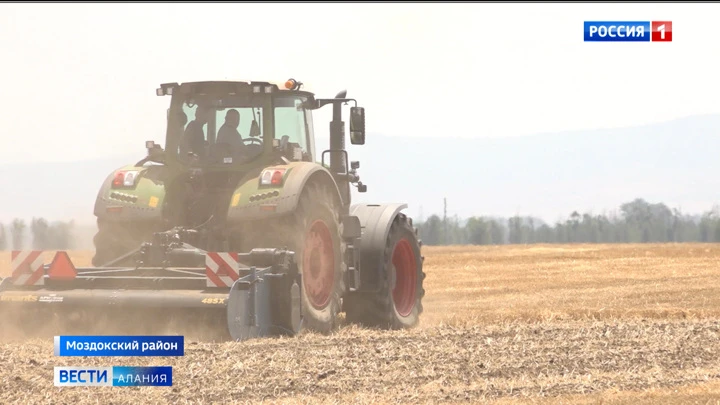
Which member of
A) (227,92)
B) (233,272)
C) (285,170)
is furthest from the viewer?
(227,92)

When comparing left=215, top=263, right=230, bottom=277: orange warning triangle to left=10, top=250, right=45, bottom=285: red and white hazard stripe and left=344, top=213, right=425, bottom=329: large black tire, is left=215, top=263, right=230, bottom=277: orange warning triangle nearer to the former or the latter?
left=10, top=250, right=45, bottom=285: red and white hazard stripe

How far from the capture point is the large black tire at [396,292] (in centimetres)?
1351

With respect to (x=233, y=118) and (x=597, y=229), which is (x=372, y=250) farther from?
(x=597, y=229)

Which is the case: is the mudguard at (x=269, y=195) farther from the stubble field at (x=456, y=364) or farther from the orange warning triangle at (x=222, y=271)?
the stubble field at (x=456, y=364)

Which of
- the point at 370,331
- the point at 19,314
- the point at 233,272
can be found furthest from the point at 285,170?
the point at 19,314

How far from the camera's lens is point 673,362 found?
1034cm

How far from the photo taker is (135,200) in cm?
1269

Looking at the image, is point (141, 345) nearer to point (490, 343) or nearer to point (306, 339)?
point (306, 339)

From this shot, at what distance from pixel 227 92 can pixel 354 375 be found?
455cm

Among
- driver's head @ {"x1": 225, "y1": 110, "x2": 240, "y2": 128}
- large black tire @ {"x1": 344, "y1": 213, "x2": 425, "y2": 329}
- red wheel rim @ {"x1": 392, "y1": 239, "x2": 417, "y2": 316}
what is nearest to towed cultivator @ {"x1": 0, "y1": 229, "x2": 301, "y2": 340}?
driver's head @ {"x1": 225, "y1": 110, "x2": 240, "y2": 128}

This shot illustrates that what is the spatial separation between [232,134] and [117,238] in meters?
1.73
